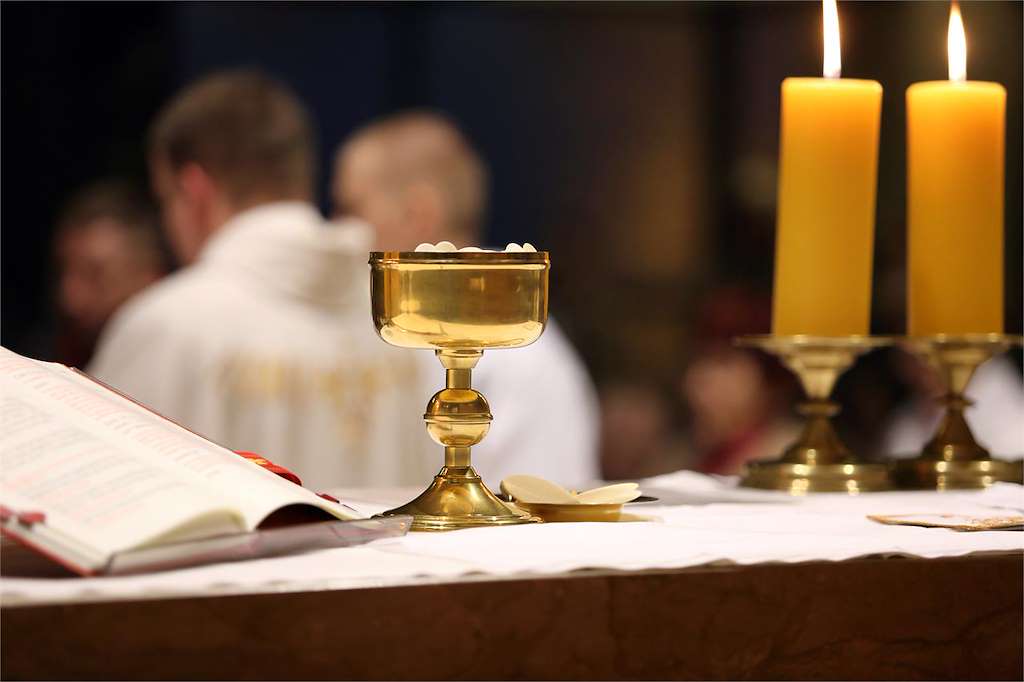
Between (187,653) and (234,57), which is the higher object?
(234,57)

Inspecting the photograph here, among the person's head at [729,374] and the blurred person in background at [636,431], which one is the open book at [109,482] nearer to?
the person's head at [729,374]

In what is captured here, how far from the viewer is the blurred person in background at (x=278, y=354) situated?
2914 mm

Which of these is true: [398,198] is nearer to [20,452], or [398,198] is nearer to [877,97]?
[877,97]

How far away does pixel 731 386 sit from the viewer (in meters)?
5.42

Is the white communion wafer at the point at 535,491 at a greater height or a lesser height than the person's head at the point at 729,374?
greater

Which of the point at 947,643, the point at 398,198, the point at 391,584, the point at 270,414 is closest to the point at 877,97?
the point at 947,643

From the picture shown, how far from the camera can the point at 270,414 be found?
2.91 metres

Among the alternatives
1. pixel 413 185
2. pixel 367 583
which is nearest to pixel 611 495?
pixel 367 583

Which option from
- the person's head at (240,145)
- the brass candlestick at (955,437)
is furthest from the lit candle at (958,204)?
the person's head at (240,145)

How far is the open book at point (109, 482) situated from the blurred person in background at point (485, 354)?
1987 millimetres

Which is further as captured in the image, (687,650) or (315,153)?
(315,153)

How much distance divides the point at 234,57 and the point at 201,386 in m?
2.79

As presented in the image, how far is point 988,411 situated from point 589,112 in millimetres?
2247

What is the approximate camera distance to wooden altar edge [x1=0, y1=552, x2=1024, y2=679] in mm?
793
